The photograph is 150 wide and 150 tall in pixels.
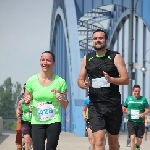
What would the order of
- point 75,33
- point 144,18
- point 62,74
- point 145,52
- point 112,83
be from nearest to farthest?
1. point 112,83
2. point 75,33
3. point 144,18
4. point 145,52
5. point 62,74

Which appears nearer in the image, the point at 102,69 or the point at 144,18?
the point at 102,69

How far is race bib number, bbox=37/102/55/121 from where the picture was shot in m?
9.10

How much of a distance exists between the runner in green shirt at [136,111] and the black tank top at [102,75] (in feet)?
19.6

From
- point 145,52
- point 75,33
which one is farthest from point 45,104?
point 145,52

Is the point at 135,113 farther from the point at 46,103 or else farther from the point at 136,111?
the point at 46,103

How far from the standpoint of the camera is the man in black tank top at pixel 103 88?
8898 millimetres

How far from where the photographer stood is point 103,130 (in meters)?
8.95

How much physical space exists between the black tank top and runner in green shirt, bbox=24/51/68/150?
1.31 ft

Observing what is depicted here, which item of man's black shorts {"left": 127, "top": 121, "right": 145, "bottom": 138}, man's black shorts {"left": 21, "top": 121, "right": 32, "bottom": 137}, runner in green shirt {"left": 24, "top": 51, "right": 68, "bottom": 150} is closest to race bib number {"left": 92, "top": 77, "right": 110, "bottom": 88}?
runner in green shirt {"left": 24, "top": 51, "right": 68, "bottom": 150}

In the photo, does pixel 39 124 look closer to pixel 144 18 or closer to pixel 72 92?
pixel 72 92

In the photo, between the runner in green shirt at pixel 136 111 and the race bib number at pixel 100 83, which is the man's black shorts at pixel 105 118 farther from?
the runner in green shirt at pixel 136 111

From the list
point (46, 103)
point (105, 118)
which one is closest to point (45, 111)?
point (46, 103)

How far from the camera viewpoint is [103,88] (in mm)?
8930

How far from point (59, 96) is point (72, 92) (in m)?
30.6
